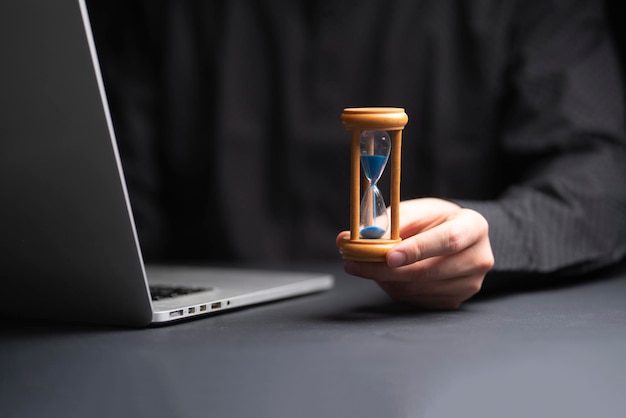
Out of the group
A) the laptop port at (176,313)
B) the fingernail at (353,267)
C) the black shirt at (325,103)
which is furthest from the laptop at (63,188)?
the black shirt at (325,103)

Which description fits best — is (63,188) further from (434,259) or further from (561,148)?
(561,148)

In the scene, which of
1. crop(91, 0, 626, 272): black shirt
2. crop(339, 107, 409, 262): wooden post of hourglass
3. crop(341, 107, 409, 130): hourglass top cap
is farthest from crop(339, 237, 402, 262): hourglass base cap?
crop(91, 0, 626, 272): black shirt

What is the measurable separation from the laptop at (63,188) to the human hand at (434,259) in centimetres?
22

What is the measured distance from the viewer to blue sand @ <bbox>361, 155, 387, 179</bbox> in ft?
3.01

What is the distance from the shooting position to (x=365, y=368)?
0.75m

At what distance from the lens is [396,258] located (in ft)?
2.94

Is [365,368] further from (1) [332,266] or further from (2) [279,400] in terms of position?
(1) [332,266]

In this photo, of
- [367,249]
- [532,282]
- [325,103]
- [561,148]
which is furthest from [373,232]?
[325,103]

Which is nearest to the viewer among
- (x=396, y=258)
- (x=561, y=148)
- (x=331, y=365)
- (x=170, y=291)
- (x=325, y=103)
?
(x=331, y=365)

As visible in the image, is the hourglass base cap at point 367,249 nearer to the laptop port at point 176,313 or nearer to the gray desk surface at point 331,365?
the gray desk surface at point 331,365

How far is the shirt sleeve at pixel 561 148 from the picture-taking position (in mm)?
1204

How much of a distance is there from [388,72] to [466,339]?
2.68 feet

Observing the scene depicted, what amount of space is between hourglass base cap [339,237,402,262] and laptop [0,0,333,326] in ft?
0.59

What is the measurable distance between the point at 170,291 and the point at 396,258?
0.32 metres
